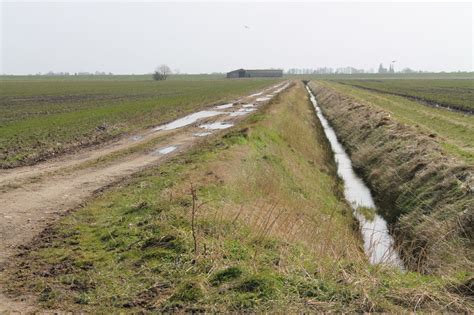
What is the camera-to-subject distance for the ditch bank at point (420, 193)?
10562mm

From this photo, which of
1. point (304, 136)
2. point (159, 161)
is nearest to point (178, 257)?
point (159, 161)

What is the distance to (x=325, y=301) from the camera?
659 centimetres

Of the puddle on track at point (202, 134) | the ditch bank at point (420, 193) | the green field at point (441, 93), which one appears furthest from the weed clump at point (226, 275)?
the green field at point (441, 93)

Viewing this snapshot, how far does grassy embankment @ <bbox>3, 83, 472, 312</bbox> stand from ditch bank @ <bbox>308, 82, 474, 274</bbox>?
179cm

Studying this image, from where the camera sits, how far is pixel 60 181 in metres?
14.2

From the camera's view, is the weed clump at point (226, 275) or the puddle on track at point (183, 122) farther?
the puddle on track at point (183, 122)

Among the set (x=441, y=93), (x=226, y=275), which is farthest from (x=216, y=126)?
(x=441, y=93)

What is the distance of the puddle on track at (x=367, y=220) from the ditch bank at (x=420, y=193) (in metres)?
0.33

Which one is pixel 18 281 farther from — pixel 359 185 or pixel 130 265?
pixel 359 185

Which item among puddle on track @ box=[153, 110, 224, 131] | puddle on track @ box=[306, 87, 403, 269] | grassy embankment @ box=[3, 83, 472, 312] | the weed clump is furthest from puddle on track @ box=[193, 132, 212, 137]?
the weed clump

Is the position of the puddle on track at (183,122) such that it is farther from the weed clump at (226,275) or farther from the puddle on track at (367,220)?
the weed clump at (226,275)

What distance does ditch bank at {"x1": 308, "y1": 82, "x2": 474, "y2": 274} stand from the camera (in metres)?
10.6

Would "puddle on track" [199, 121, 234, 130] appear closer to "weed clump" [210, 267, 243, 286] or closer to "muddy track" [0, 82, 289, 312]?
"muddy track" [0, 82, 289, 312]

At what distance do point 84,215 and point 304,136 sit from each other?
2026cm
